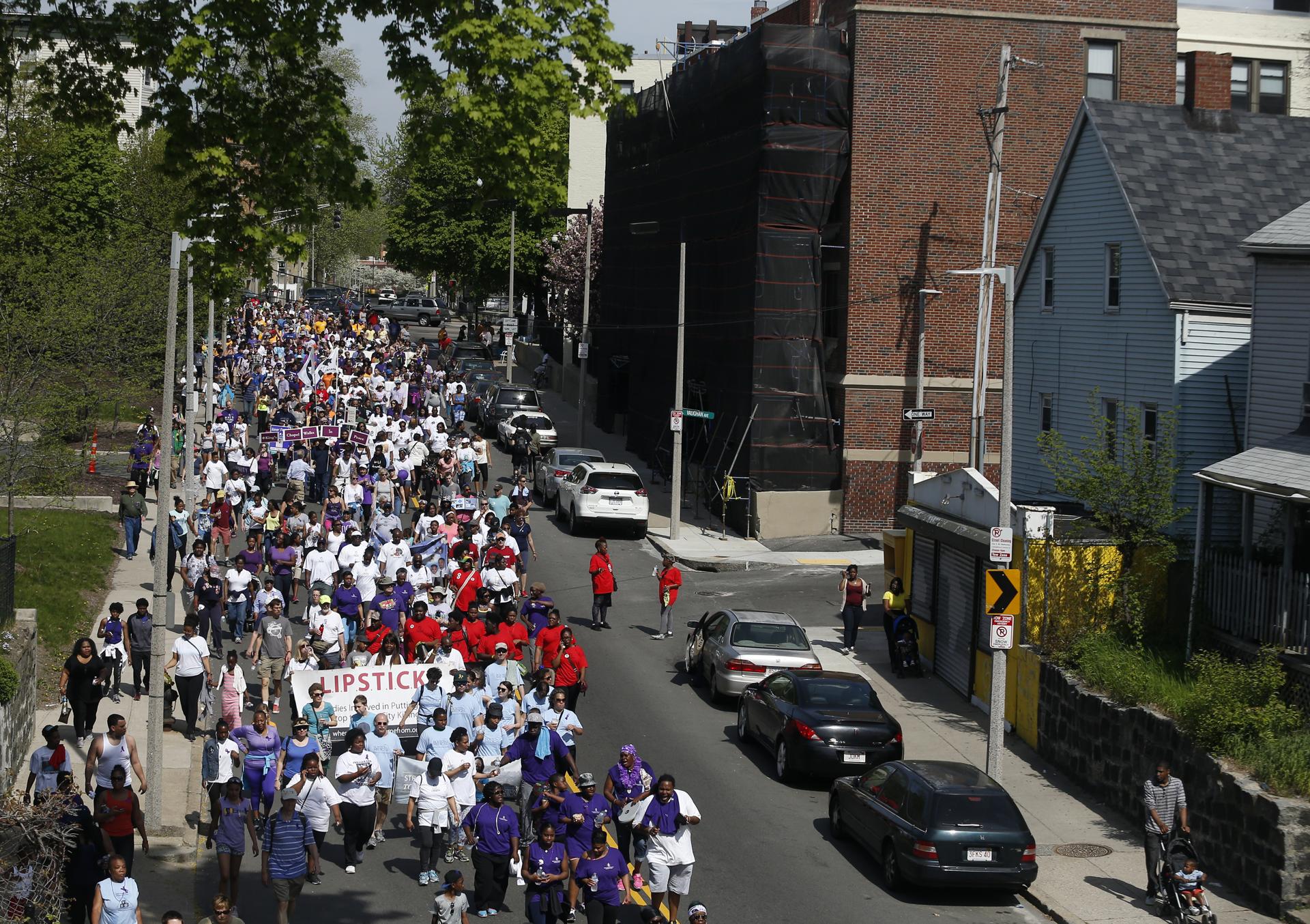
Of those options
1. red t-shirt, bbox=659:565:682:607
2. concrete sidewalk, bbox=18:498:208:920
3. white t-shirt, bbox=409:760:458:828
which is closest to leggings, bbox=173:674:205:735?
concrete sidewalk, bbox=18:498:208:920

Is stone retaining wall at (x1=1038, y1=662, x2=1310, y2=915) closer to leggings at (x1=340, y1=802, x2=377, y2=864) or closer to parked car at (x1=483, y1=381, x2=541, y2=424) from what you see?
leggings at (x1=340, y1=802, x2=377, y2=864)

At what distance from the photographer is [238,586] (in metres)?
24.0

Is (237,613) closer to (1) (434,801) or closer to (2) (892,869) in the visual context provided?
(1) (434,801)

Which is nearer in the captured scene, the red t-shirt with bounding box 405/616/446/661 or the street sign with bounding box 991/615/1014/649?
the street sign with bounding box 991/615/1014/649

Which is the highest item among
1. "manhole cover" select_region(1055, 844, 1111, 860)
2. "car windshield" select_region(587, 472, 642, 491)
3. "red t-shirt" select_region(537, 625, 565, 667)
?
"car windshield" select_region(587, 472, 642, 491)

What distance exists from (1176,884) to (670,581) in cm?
1255

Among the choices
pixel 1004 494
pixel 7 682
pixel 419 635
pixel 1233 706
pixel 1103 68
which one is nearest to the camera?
pixel 1233 706

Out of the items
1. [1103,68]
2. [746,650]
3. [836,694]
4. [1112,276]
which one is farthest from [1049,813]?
[1103,68]

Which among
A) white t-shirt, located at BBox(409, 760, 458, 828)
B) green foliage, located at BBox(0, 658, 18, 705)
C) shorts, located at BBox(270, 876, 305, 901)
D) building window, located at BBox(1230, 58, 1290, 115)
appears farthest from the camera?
building window, located at BBox(1230, 58, 1290, 115)

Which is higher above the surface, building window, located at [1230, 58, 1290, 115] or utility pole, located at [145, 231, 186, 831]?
building window, located at [1230, 58, 1290, 115]

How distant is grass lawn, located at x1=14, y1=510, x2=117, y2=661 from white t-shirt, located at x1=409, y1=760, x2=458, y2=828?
33.2 ft

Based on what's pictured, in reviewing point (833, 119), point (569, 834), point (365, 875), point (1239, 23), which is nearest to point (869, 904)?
point (569, 834)

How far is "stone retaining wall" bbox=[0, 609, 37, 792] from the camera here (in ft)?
57.8

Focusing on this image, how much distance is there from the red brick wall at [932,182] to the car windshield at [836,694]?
59.4 feet
